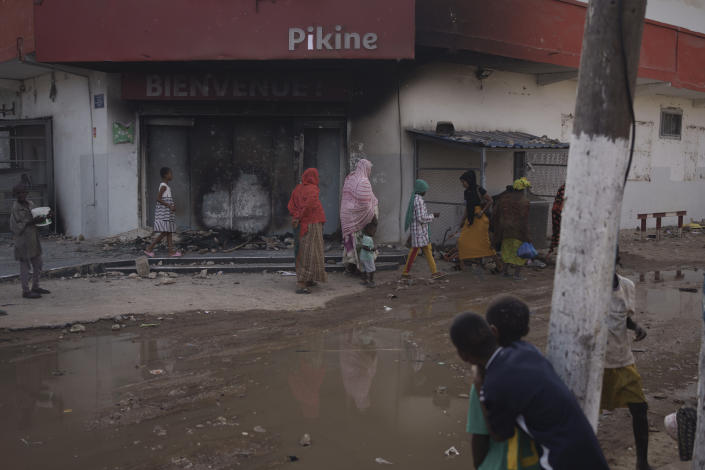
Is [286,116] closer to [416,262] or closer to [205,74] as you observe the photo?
[205,74]

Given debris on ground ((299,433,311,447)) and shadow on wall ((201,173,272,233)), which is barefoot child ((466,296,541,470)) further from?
shadow on wall ((201,173,272,233))

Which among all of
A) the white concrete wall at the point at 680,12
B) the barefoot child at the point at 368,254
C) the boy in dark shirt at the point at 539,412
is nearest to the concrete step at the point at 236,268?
the barefoot child at the point at 368,254

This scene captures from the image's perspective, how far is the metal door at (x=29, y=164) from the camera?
551 inches

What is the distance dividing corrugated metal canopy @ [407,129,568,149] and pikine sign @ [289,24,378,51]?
2250 mm

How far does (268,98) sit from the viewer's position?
12.4 meters

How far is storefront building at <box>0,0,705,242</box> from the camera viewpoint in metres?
11.2

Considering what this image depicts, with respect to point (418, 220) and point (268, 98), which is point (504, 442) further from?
point (268, 98)

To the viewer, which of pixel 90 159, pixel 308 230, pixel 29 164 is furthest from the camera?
pixel 29 164

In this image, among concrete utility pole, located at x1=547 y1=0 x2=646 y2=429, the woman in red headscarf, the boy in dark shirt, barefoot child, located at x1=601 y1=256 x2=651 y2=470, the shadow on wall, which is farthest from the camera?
the shadow on wall

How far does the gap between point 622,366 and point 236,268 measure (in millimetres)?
7744

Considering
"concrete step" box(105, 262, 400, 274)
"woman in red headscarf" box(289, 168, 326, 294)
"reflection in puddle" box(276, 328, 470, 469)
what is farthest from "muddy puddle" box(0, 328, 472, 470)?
"concrete step" box(105, 262, 400, 274)

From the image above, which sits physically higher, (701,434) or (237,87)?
(237,87)

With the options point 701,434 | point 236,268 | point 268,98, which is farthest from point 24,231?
point 701,434

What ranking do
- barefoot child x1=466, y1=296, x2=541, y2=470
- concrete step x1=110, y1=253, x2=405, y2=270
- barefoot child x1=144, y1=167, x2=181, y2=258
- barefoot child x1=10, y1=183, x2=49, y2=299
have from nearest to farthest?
barefoot child x1=466, y1=296, x2=541, y2=470 < barefoot child x1=10, y1=183, x2=49, y2=299 < concrete step x1=110, y1=253, x2=405, y2=270 < barefoot child x1=144, y1=167, x2=181, y2=258
